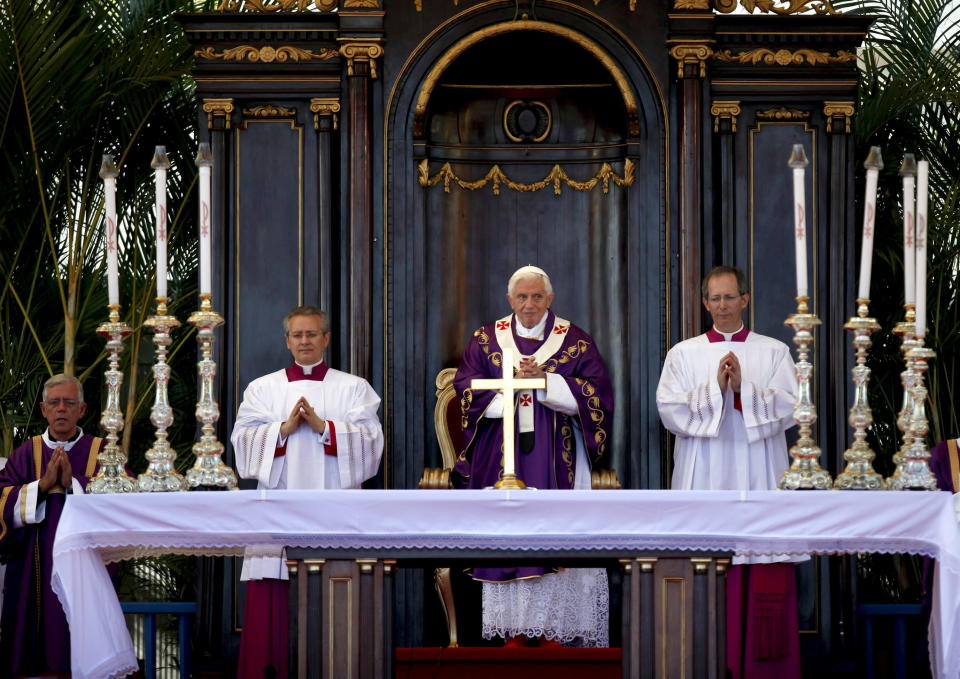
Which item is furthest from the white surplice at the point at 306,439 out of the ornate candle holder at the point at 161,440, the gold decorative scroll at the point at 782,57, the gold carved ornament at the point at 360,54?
the gold decorative scroll at the point at 782,57

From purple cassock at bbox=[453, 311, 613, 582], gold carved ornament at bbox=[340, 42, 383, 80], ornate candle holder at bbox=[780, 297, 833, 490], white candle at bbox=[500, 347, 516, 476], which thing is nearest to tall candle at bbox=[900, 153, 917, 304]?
ornate candle holder at bbox=[780, 297, 833, 490]

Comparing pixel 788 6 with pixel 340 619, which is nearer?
pixel 340 619

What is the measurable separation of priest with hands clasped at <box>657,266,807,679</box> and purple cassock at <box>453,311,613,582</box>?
1.40ft

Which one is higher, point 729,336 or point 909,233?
point 909,233

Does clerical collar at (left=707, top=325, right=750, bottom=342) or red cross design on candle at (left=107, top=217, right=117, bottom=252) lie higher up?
red cross design on candle at (left=107, top=217, right=117, bottom=252)

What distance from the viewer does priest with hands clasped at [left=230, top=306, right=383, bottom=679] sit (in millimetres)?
8578

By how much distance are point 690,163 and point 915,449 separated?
10.4 ft

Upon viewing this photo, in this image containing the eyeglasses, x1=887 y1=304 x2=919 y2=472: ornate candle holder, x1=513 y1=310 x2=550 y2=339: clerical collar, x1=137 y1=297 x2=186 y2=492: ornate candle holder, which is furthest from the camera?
x1=513 y1=310 x2=550 y2=339: clerical collar

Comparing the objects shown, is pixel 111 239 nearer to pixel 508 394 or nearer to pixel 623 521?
pixel 508 394

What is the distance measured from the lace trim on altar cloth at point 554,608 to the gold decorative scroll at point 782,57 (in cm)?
317

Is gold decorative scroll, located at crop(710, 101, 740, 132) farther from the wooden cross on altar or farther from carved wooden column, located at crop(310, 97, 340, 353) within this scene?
the wooden cross on altar

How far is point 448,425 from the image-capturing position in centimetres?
981

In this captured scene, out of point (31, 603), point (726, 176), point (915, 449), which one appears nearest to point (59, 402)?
point (31, 603)

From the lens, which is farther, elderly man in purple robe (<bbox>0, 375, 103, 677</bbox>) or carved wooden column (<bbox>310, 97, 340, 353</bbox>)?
carved wooden column (<bbox>310, 97, 340, 353</bbox>)
